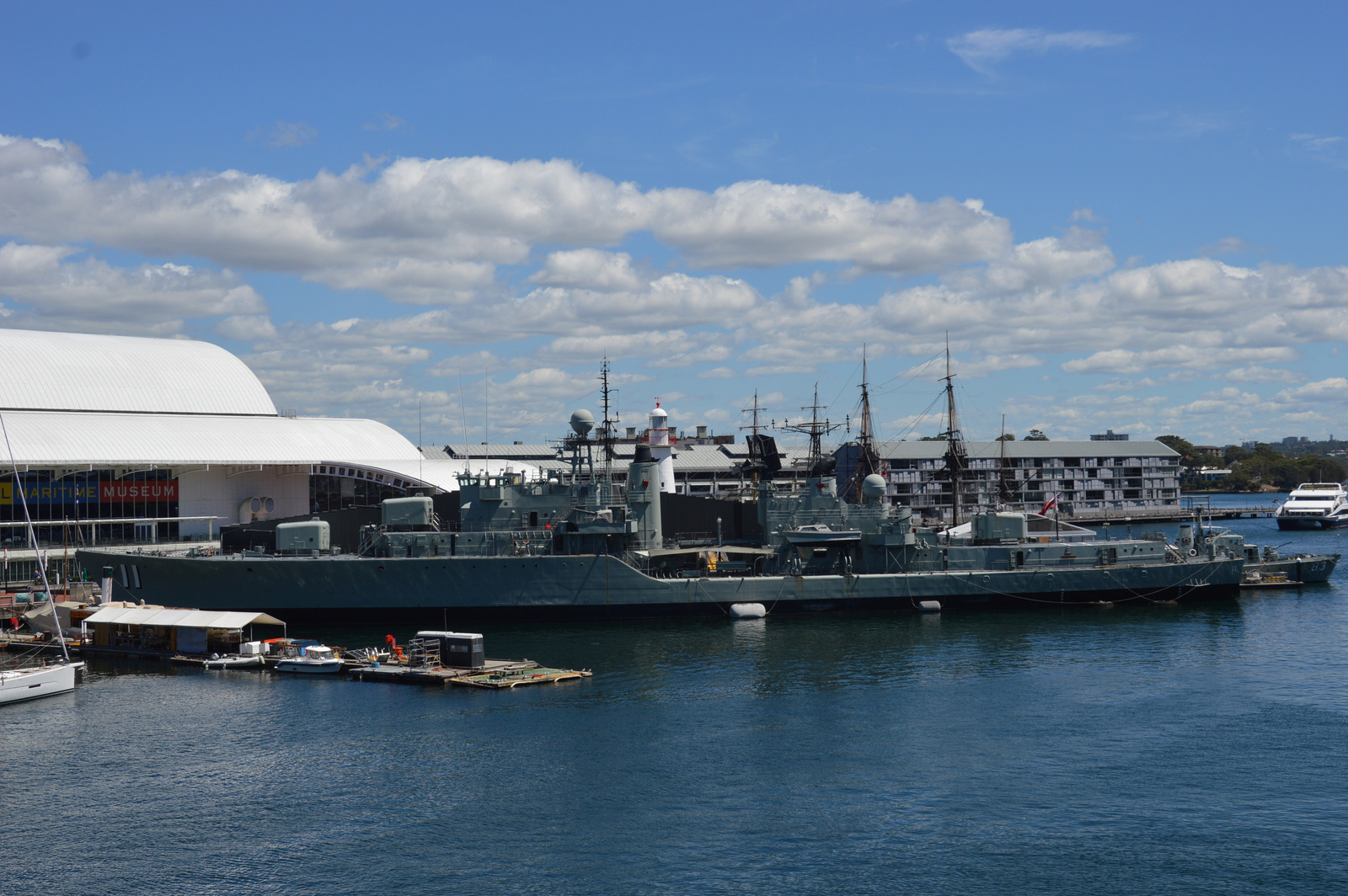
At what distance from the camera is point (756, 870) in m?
21.3

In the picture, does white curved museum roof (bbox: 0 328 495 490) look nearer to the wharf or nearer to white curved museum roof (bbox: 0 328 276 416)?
white curved museum roof (bbox: 0 328 276 416)

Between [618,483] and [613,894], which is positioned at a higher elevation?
[618,483]

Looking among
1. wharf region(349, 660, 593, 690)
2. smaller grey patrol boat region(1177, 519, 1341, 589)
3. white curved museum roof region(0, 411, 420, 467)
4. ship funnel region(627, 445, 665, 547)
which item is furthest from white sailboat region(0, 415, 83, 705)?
smaller grey patrol boat region(1177, 519, 1341, 589)

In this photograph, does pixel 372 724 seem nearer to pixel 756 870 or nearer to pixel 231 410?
pixel 756 870

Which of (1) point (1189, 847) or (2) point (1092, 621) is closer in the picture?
(1) point (1189, 847)

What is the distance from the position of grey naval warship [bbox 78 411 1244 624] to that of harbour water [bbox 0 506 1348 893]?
313 inches

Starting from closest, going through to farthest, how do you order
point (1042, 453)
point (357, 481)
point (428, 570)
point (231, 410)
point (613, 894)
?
point (613, 894) → point (428, 570) → point (357, 481) → point (231, 410) → point (1042, 453)

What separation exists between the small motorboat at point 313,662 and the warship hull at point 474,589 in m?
8.16

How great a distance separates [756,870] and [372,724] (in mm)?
15329

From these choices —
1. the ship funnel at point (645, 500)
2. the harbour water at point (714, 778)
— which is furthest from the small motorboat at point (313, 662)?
the ship funnel at point (645, 500)

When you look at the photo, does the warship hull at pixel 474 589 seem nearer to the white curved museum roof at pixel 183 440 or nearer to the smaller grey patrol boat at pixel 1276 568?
the white curved museum roof at pixel 183 440

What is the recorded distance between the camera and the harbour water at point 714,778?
70.4ft

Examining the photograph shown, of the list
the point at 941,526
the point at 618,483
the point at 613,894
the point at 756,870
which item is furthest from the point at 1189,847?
the point at 941,526

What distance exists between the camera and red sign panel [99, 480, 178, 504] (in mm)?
67062
